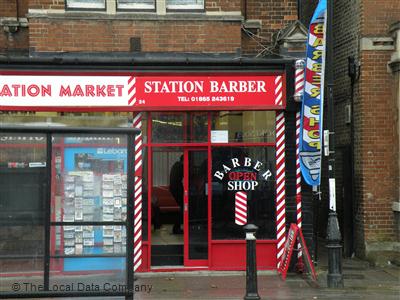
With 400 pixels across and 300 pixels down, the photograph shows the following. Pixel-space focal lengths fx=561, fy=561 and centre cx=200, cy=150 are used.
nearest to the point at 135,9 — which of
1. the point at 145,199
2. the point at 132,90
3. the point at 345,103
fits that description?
the point at 132,90

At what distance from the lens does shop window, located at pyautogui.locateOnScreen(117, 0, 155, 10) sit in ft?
34.6

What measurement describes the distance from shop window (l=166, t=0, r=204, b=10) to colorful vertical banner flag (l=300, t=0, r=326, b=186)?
7.22 ft

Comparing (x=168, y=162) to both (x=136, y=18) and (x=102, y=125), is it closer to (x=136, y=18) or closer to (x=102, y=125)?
(x=136, y=18)

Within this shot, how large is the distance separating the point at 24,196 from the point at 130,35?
467 centimetres

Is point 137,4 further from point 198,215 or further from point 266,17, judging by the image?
point 198,215

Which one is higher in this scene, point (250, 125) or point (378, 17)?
point (378, 17)

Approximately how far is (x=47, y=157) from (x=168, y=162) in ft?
13.5

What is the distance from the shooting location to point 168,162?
1056cm

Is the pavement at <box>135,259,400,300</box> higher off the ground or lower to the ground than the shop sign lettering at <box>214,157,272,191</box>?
lower

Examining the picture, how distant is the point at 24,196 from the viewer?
6645 mm

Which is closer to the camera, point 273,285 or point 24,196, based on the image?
point 24,196

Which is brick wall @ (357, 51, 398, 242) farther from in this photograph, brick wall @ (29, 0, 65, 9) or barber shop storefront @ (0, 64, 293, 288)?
brick wall @ (29, 0, 65, 9)

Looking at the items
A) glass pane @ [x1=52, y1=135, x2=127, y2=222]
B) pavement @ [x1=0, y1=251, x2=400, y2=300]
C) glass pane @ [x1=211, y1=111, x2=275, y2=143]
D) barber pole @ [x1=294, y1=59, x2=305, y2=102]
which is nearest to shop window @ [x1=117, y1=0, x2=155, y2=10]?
glass pane @ [x1=211, y1=111, x2=275, y2=143]

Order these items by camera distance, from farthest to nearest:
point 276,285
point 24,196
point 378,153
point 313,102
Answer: point 378,153 < point 313,102 < point 276,285 < point 24,196
